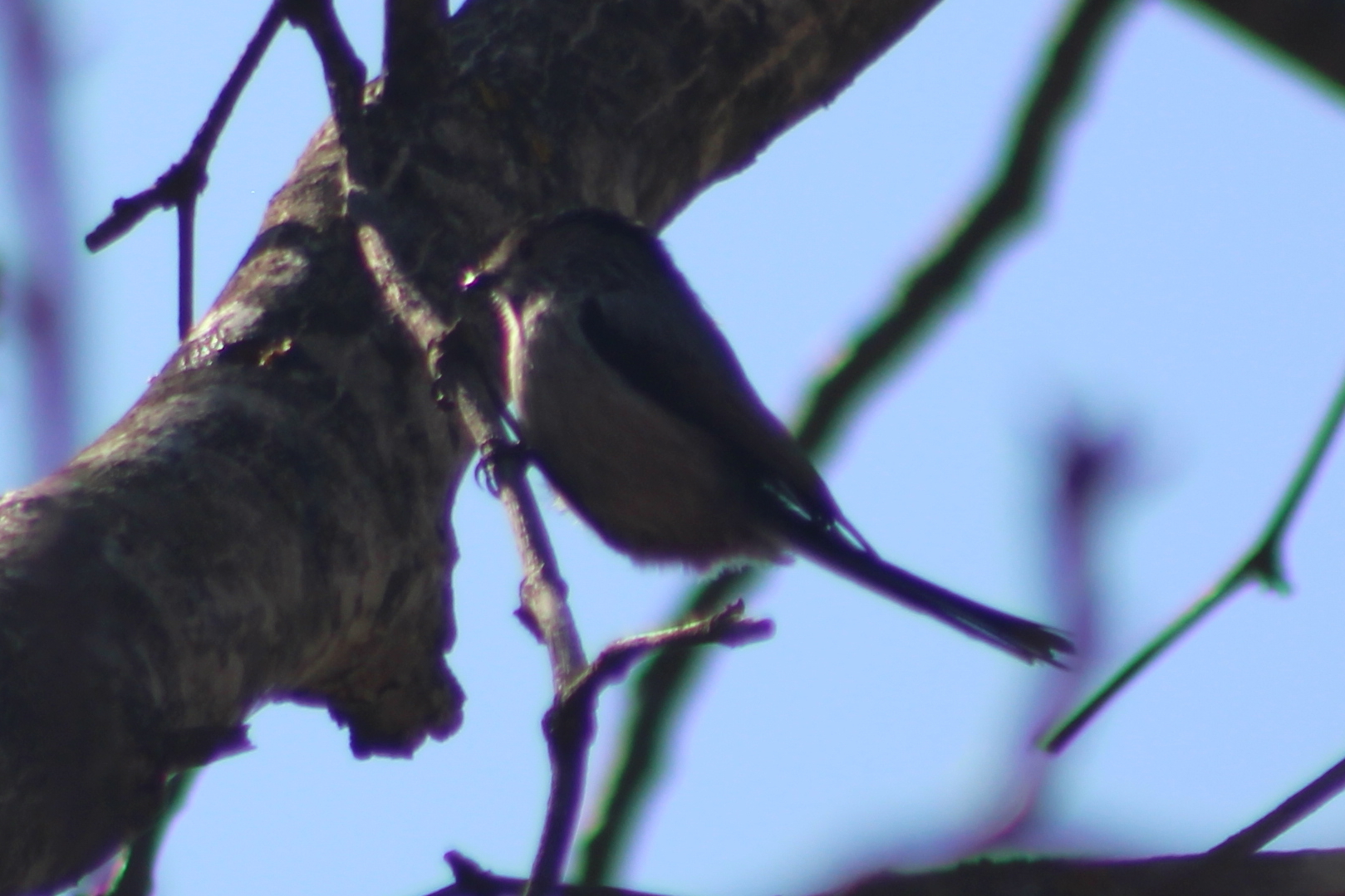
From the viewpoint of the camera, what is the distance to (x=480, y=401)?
244cm

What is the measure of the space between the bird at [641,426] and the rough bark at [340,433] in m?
0.17

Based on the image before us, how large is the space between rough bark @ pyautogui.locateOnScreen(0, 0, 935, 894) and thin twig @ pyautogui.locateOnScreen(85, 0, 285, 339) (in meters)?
0.16

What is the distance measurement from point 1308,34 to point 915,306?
1.95 metres

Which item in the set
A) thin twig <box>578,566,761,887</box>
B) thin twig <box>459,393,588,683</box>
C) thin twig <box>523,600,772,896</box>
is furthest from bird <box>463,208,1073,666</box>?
thin twig <box>523,600,772,896</box>

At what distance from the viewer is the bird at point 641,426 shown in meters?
3.61

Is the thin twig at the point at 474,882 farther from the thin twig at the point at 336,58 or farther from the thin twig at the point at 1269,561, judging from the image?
the thin twig at the point at 336,58

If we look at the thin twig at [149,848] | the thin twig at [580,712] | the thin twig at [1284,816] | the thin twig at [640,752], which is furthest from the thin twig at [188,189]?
the thin twig at [1284,816]

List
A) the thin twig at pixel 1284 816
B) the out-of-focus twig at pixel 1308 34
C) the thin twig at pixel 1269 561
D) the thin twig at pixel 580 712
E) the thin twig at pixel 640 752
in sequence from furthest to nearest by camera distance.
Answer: the thin twig at pixel 640 752 → the thin twig at pixel 1269 561 → the out-of-focus twig at pixel 1308 34 → the thin twig at pixel 580 712 → the thin twig at pixel 1284 816

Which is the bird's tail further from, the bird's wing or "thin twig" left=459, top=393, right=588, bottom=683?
"thin twig" left=459, top=393, right=588, bottom=683

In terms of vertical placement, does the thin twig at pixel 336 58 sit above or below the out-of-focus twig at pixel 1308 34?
above

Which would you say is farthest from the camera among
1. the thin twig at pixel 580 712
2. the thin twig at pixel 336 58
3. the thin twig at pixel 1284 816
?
the thin twig at pixel 336 58

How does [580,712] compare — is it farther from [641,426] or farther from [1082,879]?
[641,426]

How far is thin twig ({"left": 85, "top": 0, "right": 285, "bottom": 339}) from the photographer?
3.17 metres

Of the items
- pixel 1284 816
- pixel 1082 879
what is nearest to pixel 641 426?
pixel 1082 879
